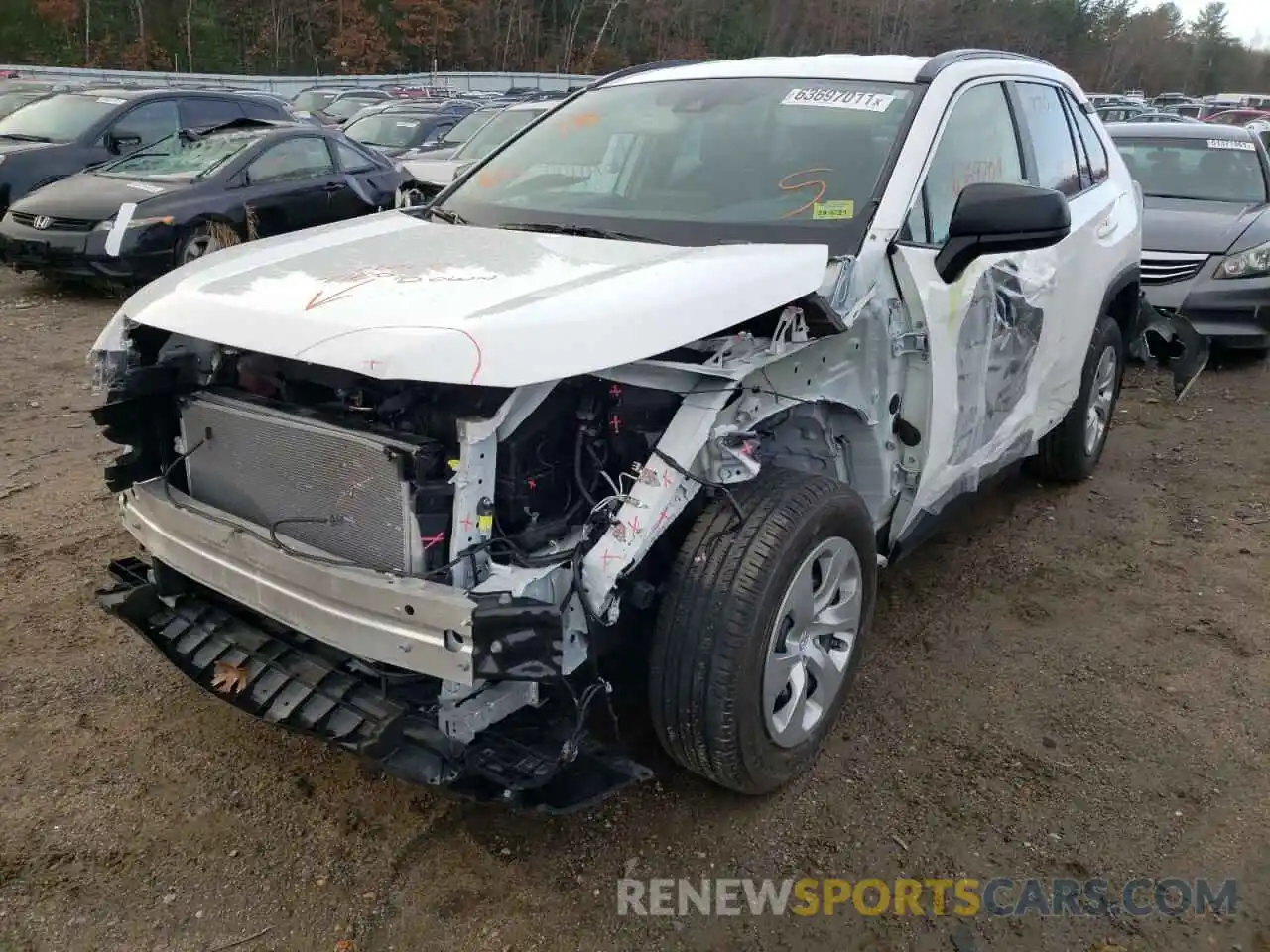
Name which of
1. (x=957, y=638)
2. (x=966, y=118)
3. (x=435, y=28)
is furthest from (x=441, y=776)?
(x=435, y=28)

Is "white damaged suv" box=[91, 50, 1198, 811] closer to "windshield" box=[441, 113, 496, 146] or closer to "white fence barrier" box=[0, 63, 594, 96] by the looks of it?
"windshield" box=[441, 113, 496, 146]

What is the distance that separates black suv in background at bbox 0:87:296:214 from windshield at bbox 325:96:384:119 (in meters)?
9.19

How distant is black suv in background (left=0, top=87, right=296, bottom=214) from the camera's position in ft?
33.2

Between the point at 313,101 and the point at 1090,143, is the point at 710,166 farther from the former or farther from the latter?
the point at 313,101

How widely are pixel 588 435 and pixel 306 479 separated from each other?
0.71 m

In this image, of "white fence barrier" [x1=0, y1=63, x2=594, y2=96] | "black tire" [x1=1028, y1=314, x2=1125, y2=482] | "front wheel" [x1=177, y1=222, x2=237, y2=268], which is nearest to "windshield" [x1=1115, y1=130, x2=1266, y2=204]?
"black tire" [x1=1028, y1=314, x2=1125, y2=482]

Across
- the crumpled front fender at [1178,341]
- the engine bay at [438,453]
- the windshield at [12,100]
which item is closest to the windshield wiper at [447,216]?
the engine bay at [438,453]

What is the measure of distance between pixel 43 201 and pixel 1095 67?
8709 cm

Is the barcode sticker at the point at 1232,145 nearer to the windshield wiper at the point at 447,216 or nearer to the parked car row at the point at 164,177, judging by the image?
the parked car row at the point at 164,177

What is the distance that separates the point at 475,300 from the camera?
2248 millimetres

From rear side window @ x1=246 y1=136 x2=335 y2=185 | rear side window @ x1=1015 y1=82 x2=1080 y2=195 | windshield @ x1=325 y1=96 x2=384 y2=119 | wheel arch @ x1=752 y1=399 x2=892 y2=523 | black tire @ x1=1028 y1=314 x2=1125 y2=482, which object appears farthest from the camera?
windshield @ x1=325 y1=96 x2=384 y2=119

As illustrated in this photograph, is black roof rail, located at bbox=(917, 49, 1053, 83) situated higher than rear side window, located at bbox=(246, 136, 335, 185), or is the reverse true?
black roof rail, located at bbox=(917, 49, 1053, 83)

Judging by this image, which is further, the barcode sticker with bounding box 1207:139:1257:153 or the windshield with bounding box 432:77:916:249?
the barcode sticker with bounding box 1207:139:1257:153

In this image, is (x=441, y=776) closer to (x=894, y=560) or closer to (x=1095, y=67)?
(x=894, y=560)
